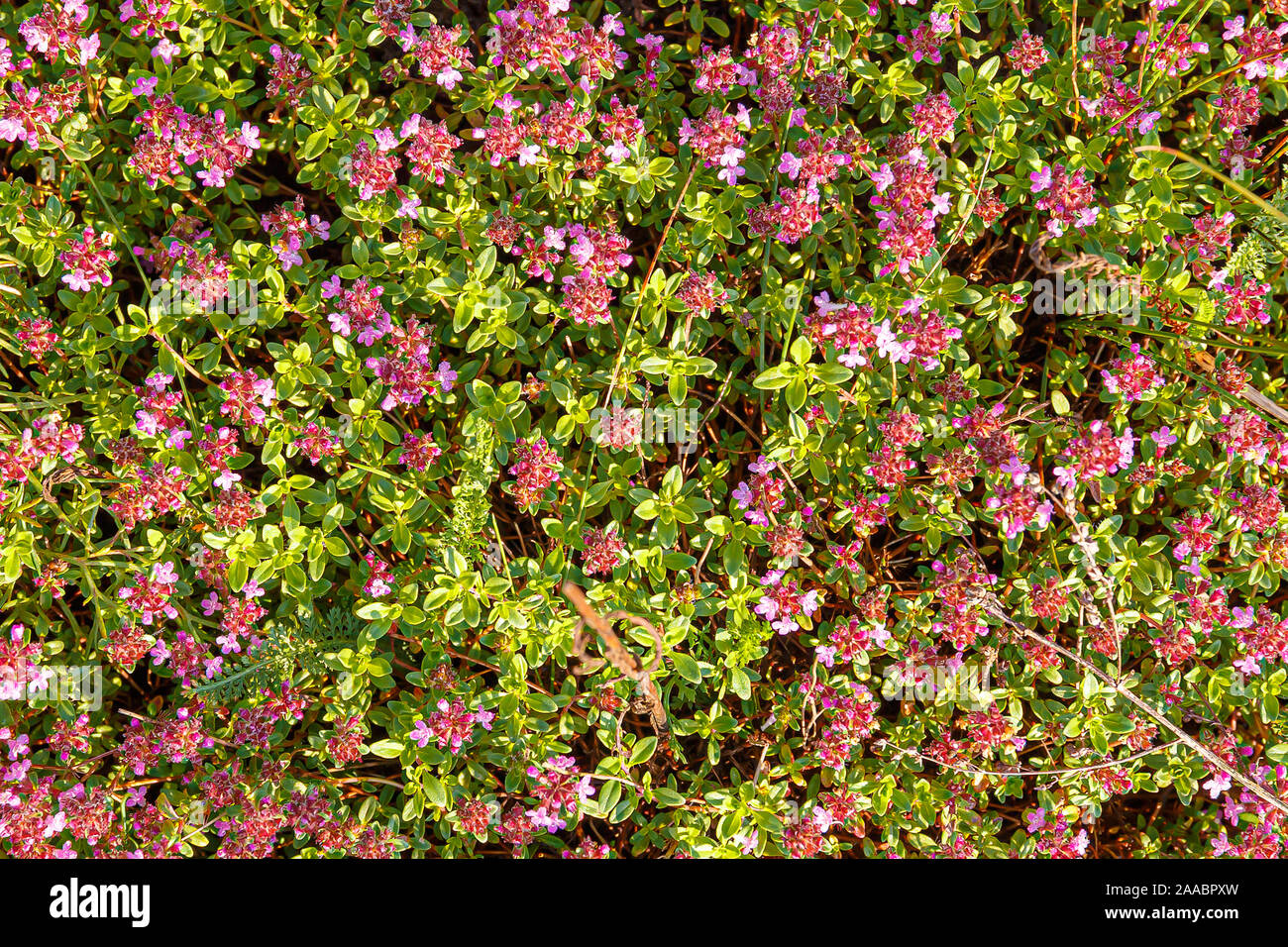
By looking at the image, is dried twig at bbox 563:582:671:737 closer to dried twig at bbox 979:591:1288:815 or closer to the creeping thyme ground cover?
the creeping thyme ground cover

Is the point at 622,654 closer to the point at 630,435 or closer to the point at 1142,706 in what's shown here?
the point at 630,435

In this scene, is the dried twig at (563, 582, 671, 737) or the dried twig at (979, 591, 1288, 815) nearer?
the dried twig at (563, 582, 671, 737)

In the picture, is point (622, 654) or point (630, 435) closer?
point (622, 654)

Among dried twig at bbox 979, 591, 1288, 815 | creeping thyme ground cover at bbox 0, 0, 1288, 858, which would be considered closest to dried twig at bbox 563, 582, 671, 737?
creeping thyme ground cover at bbox 0, 0, 1288, 858

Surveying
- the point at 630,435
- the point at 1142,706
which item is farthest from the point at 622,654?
the point at 1142,706

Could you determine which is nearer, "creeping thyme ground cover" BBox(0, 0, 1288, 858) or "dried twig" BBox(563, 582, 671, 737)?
"dried twig" BBox(563, 582, 671, 737)

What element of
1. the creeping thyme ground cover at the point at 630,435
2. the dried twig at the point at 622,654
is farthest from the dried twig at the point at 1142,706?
the dried twig at the point at 622,654

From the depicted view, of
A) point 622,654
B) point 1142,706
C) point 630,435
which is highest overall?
point 630,435

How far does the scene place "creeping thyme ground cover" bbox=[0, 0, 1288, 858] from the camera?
142 inches

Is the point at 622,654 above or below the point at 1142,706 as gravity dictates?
above

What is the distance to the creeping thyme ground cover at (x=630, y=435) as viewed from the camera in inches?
142

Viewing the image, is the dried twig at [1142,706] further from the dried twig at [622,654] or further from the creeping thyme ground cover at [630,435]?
the dried twig at [622,654]

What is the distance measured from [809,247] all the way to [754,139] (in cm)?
51

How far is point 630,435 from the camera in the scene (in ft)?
11.7
